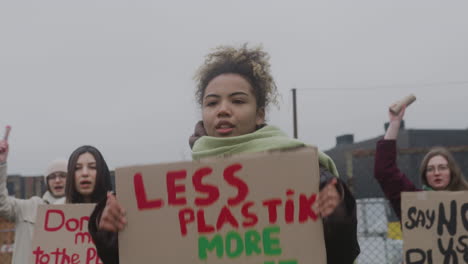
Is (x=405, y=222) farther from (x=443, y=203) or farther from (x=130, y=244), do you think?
(x=130, y=244)

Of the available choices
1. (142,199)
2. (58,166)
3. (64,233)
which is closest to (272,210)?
(142,199)

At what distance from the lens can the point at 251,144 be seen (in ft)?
5.77

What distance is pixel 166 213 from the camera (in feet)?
5.58

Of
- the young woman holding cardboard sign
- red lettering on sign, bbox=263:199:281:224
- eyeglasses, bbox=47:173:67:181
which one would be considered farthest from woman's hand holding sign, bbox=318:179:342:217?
eyeglasses, bbox=47:173:67:181

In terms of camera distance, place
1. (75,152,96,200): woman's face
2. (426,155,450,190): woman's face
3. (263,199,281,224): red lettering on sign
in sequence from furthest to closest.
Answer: (426,155,450,190): woman's face
(75,152,96,200): woman's face
(263,199,281,224): red lettering on sign

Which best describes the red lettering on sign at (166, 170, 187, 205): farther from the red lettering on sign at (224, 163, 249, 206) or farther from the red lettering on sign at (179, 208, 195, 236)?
the red lettering on sign at (224, 163, 249, 206)

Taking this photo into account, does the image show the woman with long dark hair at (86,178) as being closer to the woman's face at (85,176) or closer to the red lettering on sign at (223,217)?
the woman's face at (85,176)

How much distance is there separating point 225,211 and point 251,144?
232 millimetres

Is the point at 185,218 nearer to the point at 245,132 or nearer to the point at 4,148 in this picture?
the point at 245,132

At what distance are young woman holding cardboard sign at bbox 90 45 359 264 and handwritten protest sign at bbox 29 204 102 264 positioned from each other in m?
1.35

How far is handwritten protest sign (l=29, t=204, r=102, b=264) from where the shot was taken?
3.06 metres

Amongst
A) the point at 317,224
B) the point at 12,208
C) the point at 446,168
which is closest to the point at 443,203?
the point at 446,168

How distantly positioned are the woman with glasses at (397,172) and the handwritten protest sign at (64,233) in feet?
5.65

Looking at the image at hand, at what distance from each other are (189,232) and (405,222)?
1709mm
